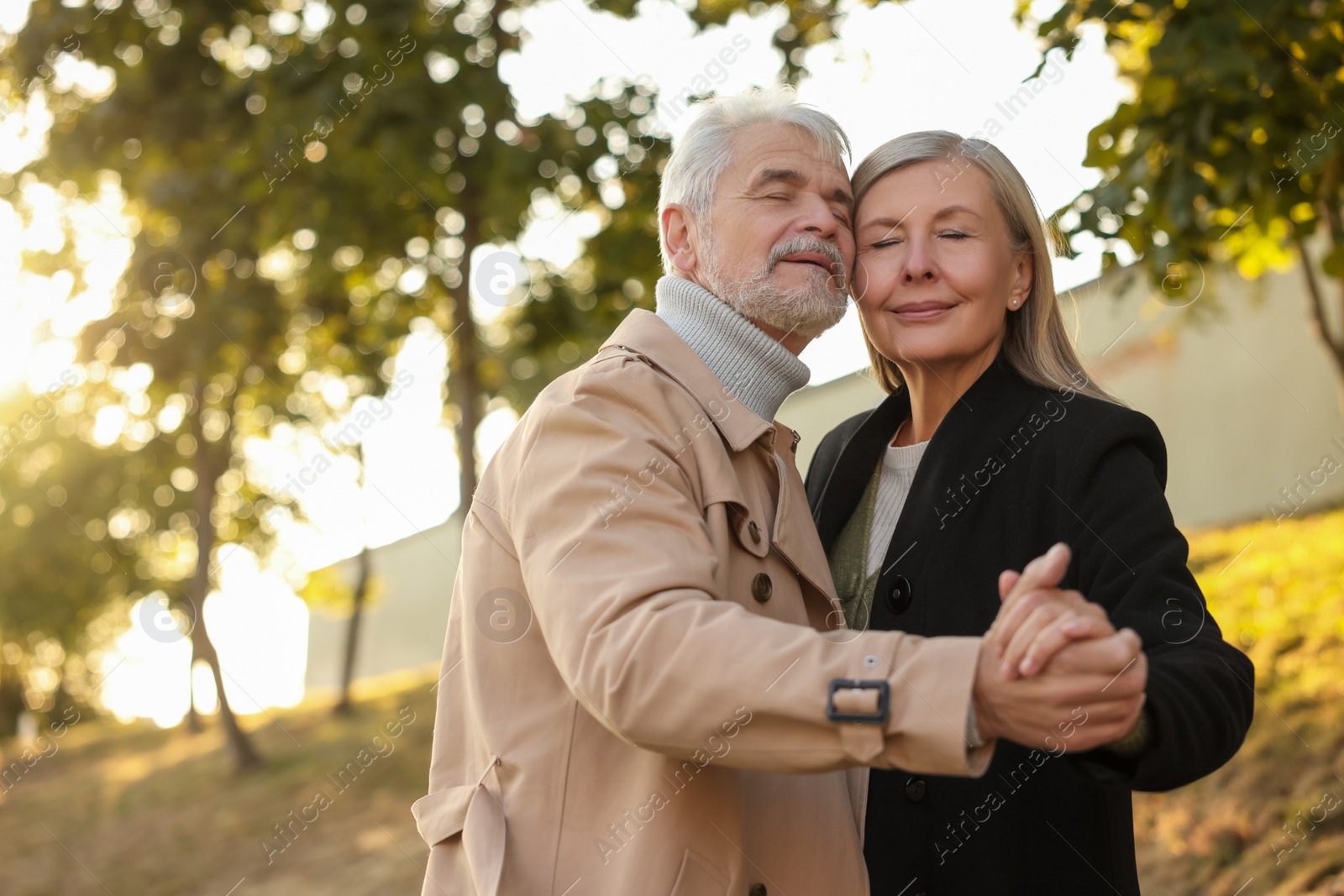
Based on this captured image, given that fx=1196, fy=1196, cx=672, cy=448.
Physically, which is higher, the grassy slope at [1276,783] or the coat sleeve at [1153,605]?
→ the coat sleeve at [1153,605]

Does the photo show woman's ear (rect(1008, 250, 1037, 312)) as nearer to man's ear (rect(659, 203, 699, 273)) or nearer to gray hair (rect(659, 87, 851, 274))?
gray hair (rect(659, 87, 851, 274))

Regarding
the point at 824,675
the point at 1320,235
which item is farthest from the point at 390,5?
the point at 1320,235

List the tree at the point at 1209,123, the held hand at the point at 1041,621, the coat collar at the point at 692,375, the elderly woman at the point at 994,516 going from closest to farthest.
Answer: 1. the held hand at the point at 1041,621
2. the elderly woman at the point at 994,516
3. the coat collar at the point at 692,375
4. the tree at the point at 1209,123

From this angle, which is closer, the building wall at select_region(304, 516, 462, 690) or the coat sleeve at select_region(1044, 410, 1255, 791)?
the coat sleeve at select_region(1044, 410, 1255, 791)

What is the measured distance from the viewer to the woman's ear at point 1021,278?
9.57 feet

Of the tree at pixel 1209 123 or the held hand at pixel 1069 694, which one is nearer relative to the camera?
the held hand at pixel 1069 694

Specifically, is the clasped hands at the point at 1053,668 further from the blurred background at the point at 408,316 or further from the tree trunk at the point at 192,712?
the tree trunk at the point at 192,712

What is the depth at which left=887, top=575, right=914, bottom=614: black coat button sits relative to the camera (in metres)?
2.62

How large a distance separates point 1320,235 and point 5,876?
15623mm

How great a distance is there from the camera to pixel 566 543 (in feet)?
6.56

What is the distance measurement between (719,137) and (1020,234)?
0.77m

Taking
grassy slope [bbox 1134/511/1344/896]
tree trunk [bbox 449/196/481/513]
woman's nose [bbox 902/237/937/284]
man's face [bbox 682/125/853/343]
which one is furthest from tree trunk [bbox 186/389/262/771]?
woman's nose [bbox 902/237/937/284]

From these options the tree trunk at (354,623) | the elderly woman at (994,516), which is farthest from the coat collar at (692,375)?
the tree trunk at (354,623)

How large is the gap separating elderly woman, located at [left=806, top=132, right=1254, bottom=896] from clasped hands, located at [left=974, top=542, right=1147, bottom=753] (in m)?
0.19
